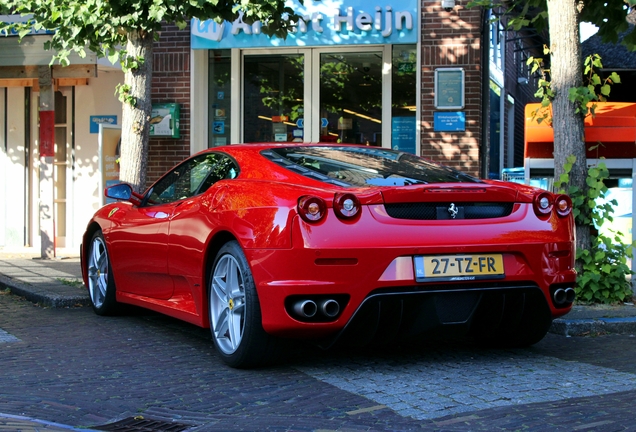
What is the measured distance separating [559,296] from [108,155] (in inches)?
335

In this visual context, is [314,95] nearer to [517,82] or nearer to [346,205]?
[346,205]

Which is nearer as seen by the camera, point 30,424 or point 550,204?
point 30,424

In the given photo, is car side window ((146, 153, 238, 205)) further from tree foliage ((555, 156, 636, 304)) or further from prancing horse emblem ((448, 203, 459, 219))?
tree foliage ((555, 156, 636, 304))

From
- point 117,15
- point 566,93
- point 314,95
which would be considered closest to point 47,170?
point 314,95

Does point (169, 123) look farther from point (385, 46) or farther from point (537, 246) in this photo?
point (537, 246)

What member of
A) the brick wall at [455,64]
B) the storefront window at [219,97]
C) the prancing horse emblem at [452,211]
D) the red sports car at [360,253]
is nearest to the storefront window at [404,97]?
the brick wall at [455,64]

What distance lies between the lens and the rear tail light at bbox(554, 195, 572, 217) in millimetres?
5328

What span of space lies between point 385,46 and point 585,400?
28.2ft

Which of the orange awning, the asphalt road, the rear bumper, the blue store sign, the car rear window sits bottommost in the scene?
the asphalt road

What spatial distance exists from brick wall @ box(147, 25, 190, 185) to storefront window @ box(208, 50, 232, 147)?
387 millimetres

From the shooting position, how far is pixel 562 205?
A: 5.35 meters

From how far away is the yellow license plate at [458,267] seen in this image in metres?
4.79

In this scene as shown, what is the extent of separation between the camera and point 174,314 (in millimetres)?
6035

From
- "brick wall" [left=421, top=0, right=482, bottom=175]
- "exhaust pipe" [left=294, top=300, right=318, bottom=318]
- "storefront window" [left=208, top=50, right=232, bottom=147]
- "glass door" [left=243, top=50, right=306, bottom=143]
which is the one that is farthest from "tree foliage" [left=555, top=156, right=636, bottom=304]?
"storefront window" [left=208, top=50, right=232, bottom=147]
